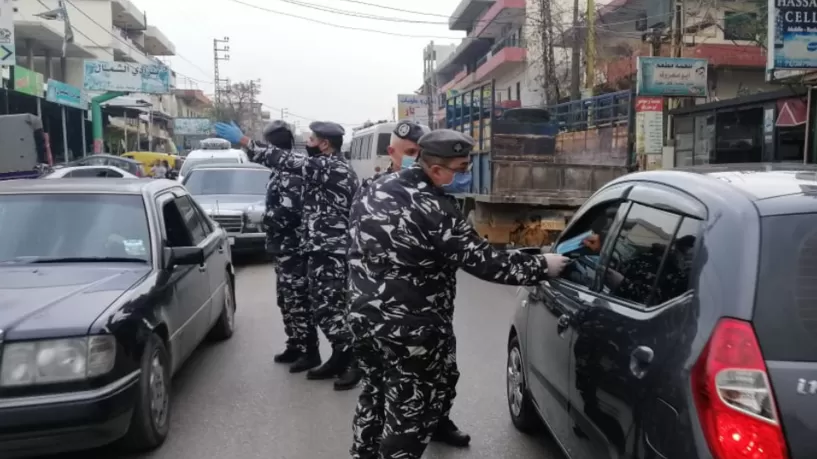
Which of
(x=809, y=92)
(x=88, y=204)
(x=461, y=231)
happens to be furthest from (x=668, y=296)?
(x=809, y=92)

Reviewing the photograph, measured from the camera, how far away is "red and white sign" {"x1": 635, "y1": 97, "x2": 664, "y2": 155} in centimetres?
1552

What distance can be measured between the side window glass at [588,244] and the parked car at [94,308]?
2287 mm

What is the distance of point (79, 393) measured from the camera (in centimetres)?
349

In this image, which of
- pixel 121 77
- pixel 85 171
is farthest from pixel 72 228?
pixel 121 77

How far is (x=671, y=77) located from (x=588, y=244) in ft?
43.8

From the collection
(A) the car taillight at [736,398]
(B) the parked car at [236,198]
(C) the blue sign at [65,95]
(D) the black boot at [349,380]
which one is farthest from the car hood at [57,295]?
(C) the blue sign at [65,95]

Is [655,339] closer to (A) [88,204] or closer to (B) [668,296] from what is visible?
(B) [668,296]

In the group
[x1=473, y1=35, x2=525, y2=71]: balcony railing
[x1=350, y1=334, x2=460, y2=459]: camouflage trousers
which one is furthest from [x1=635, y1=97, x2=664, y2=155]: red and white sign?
[x1=473, y1=35, x2=525, y2=71]: balcony railing

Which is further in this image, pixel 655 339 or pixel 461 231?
pixel 461 231

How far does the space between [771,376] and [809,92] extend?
12154 millimetres

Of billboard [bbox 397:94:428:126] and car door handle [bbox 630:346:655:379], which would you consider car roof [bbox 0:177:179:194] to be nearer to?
car door handle [bbox 630:346:655:379]

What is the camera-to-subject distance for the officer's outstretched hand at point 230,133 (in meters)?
5.67

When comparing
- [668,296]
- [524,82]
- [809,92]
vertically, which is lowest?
[668,296]

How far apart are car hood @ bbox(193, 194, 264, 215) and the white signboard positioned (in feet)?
35.4
